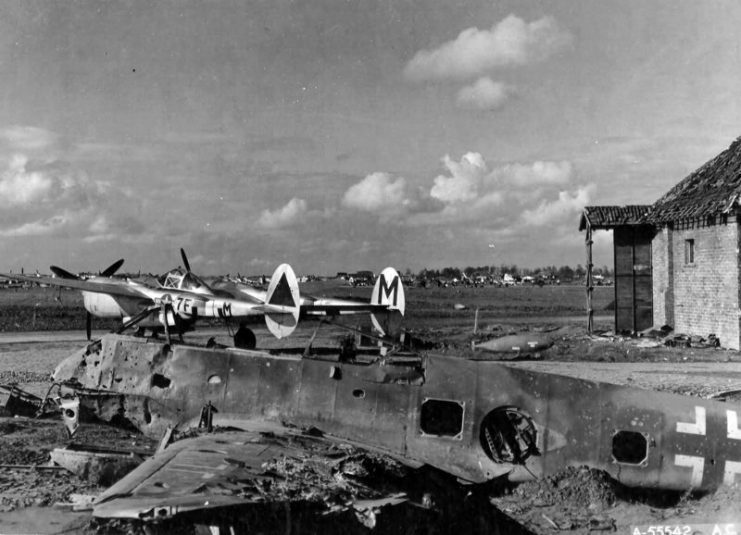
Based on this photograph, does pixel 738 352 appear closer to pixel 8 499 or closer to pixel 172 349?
pixel 172 349

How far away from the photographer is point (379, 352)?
9242mm

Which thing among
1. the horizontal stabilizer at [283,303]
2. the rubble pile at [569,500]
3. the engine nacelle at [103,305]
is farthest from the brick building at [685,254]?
the engine nacelle at [103,305]

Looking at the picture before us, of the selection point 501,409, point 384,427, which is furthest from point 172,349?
point 501,409

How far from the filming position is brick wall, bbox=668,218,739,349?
23734 millimetres

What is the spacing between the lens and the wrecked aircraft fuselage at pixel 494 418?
754 centimetres

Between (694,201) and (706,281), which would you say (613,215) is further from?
(706,281)

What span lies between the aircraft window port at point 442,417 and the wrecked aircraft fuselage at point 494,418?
0.04ft

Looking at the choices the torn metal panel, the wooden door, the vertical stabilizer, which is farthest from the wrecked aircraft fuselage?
the wooden door

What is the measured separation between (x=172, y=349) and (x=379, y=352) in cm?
287

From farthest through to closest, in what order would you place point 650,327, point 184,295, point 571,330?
1. point 571,330
2. point 650,327
3. point 184,295

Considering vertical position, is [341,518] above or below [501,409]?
below

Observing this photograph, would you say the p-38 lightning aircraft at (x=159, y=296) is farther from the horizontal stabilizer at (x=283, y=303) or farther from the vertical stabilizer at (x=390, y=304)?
the vertical stabilizer at (x=390, y=304)

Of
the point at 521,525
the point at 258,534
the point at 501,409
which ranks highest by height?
the point at 501,409

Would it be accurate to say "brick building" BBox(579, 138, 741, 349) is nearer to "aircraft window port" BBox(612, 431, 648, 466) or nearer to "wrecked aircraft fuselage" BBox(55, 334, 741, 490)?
"aircraft window port" BBox(612, 431, 648, 466)
